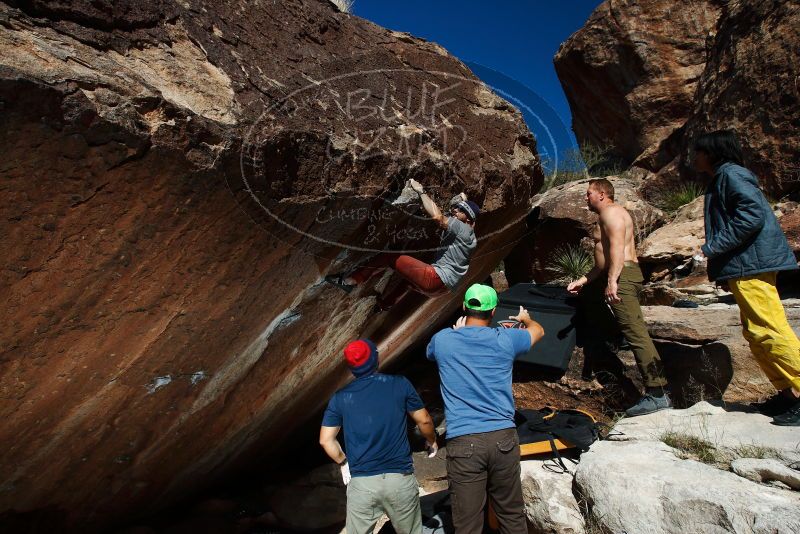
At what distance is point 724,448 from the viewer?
289cm

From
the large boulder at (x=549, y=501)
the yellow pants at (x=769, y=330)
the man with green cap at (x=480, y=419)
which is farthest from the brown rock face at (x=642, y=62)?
the man with green cap at (x=480, y=419)

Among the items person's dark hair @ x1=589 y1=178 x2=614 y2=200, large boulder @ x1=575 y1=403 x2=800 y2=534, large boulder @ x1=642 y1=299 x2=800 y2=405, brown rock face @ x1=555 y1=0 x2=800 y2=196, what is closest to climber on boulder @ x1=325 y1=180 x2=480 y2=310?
person's dark hair @ x1=589 y1=178 x2=614 y2=200

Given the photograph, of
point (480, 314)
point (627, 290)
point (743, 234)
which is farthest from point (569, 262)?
point (480, 314)

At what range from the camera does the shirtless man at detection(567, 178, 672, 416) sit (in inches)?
147

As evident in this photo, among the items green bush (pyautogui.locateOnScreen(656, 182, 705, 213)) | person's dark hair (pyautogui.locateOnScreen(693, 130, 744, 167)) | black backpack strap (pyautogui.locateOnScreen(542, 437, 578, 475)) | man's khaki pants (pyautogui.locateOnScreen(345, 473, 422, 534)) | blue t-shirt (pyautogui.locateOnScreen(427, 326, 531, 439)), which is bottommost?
man's khaki pants (pyautogui.locateOnScreen(345, 473, 422, 534))

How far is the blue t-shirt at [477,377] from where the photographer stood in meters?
2.71

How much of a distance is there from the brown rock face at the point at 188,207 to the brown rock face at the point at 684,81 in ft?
13.1

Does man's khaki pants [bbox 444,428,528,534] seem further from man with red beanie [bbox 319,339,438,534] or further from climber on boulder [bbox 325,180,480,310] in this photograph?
climber on boulder [bbox 325,180,480,310]

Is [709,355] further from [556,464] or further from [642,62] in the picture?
[642,62]

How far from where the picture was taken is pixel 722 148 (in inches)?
125

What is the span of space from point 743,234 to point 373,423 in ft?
7.30

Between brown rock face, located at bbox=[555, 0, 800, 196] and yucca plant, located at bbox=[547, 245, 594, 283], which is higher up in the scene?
brown rock face, located at bbox=[555, 0, 800, 196]

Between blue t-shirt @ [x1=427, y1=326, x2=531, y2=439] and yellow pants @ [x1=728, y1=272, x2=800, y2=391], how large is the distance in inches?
50.0

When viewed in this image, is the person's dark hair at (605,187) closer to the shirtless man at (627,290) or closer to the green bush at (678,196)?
the shirtless man at (627,290)
